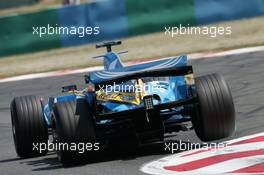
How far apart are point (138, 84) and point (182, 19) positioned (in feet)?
63.7

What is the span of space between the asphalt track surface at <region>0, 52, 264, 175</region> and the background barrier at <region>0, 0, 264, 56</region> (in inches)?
286
